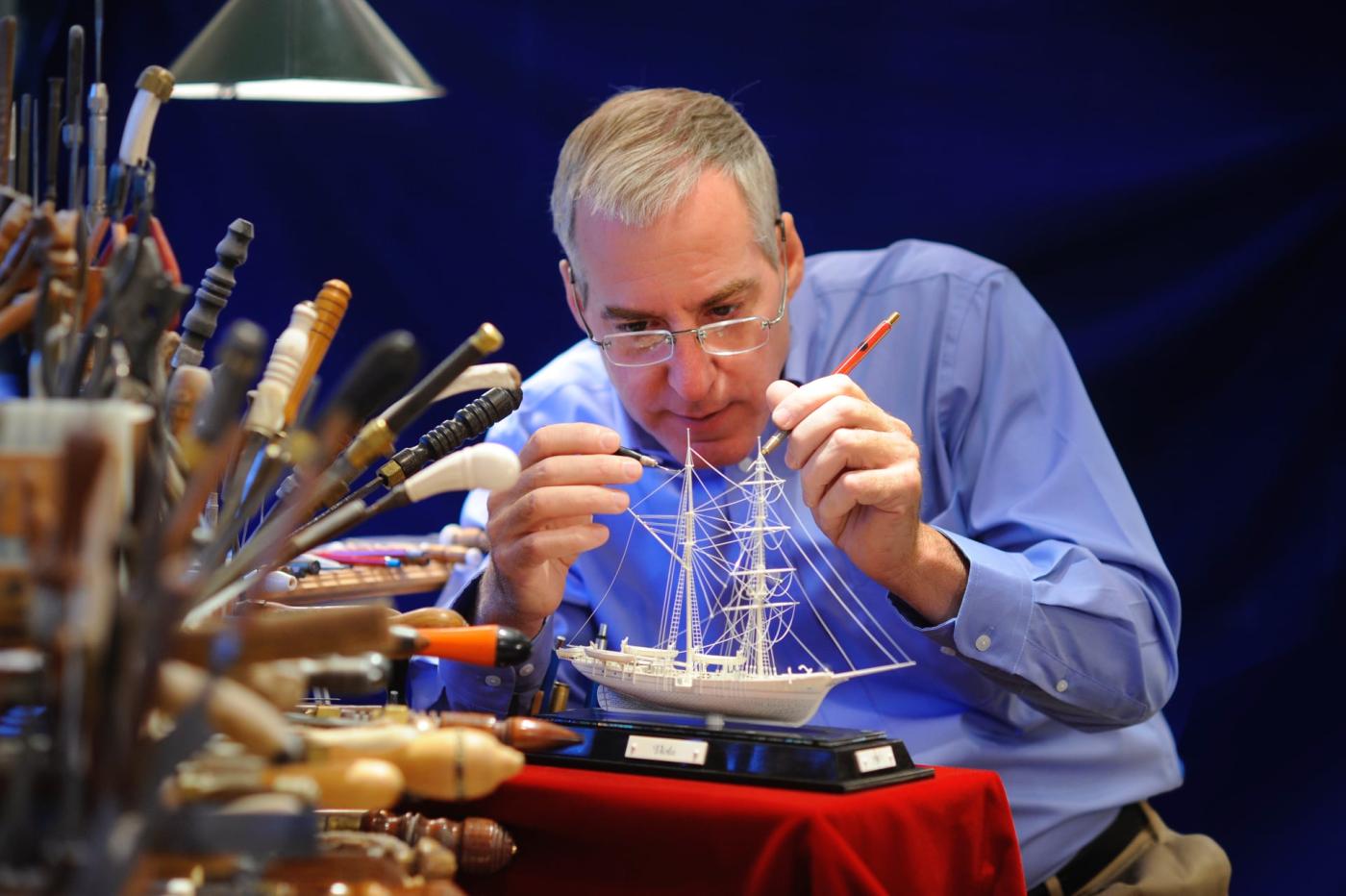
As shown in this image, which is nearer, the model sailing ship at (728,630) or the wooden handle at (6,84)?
the wooden handle at (6,84)

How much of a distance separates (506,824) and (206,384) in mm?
536

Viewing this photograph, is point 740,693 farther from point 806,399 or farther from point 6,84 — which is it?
point 6,84

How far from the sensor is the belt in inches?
81.0

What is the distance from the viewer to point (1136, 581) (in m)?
2.00

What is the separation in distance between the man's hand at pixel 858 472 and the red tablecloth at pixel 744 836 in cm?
39

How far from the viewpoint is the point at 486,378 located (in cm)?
141

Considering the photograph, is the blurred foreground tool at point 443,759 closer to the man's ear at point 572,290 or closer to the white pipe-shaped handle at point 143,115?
the white pipe-shaped handle at point 143,115

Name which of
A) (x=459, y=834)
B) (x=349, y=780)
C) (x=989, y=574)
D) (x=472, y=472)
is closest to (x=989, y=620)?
(x=989, y=574)

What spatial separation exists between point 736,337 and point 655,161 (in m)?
0.28

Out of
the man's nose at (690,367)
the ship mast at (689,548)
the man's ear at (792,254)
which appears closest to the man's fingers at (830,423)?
the ship mast at (689,548)

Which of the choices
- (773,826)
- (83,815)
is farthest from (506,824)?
(83,815)

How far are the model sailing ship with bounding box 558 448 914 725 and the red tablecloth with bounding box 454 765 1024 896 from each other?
0.88 ft

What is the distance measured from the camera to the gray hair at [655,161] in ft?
6.50

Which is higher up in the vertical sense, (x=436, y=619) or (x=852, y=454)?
(x=852, y=454)
